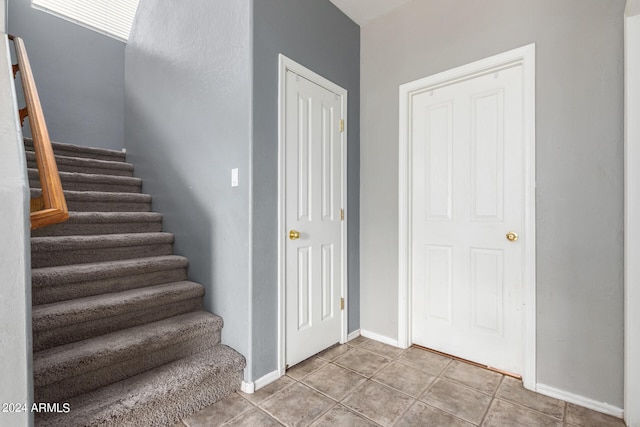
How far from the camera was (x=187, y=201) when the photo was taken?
238 cm

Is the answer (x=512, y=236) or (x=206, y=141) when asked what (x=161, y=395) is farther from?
(x=512, y=236)

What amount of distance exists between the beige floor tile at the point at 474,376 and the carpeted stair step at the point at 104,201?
9.37 feet

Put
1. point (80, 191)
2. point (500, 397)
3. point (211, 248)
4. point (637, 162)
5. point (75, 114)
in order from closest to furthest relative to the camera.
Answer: point (637, 162)
point (500, 397)
point (211, 248)
point (80, 191)
point (75, 114)

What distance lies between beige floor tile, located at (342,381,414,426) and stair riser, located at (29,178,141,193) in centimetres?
273

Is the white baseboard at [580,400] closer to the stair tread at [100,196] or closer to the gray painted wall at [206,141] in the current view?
the gray painted wall at [206,141]

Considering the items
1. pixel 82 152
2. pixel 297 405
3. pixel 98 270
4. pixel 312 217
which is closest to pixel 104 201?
pixel 98 270

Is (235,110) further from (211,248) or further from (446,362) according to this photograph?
(446,362)

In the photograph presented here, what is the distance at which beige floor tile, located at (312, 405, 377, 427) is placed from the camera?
1.56m

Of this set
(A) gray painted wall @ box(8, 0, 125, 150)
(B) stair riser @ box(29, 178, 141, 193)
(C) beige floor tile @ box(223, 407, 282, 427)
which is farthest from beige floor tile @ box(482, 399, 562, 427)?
(A) gray painted wall @ box(8, 0, 125, 150)

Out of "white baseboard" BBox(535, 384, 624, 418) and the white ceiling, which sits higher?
the white ceiling

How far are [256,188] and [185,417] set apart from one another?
4.24ft

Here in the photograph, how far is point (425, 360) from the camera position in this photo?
222 cm

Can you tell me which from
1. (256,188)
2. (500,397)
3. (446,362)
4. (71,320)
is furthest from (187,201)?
(500,397)

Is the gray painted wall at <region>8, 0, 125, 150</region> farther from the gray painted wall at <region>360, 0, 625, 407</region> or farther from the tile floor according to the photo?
the gray painted wall at <region>360, 0, 625, 407</region>
